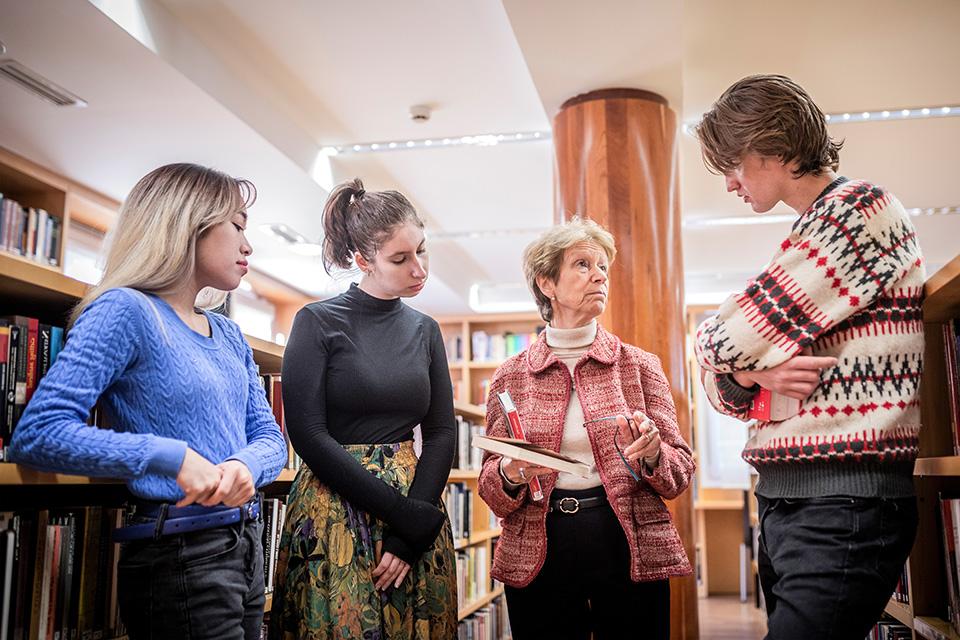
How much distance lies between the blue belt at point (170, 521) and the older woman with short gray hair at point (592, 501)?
0.67 meters

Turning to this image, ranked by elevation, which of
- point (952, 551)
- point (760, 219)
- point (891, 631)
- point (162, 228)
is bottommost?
point (891, 631)

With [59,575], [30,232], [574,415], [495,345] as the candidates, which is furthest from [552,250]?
[495,345]

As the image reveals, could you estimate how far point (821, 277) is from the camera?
126 centimetres

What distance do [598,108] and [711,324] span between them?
2671 millimetres

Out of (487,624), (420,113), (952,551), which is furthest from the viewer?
(487,624)

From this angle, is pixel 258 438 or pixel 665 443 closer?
pixel 258 438

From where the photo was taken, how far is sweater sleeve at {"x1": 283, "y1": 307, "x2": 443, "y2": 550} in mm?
1650

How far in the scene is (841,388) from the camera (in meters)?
1.24

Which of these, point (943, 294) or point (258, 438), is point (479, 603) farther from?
point (943, 294)

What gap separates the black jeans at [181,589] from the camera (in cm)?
127

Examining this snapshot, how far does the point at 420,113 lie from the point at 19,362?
355 centimetres

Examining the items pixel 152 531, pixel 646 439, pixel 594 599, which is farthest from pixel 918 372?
pixel 152 531

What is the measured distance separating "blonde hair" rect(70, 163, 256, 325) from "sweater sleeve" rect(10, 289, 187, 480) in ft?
0.39

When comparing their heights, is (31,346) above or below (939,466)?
above
